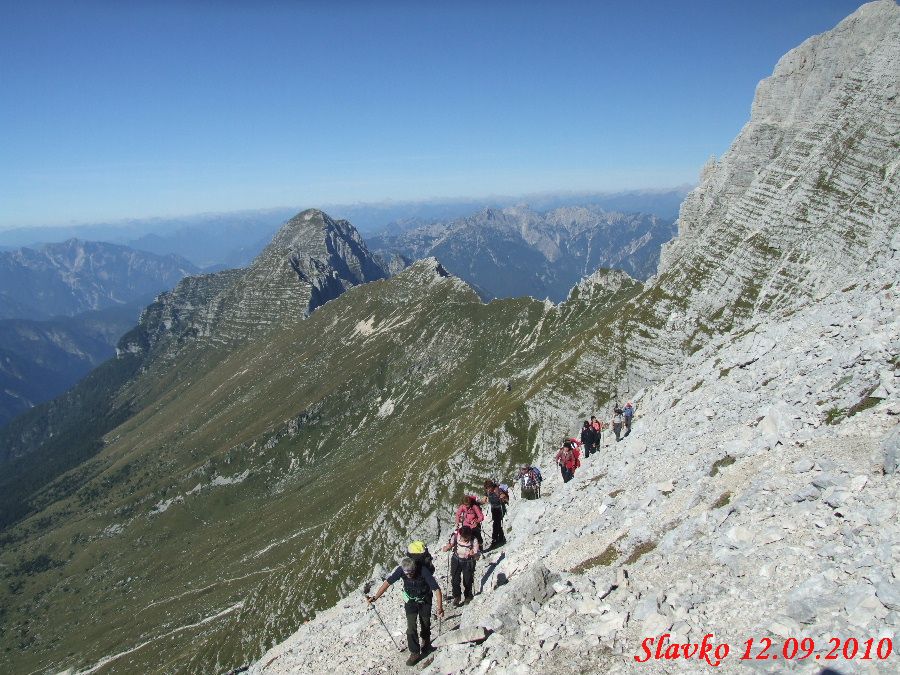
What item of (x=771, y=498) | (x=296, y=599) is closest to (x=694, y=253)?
(x=771, y=498)

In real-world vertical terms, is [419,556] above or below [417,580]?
above

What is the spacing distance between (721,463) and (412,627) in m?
16.0

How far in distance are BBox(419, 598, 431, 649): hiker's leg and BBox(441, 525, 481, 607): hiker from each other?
10.1 feet

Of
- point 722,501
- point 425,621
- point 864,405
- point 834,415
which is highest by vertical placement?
point 864,405

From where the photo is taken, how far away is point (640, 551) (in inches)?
794

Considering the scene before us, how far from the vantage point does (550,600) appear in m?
17.9

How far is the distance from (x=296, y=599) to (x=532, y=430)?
209 ft

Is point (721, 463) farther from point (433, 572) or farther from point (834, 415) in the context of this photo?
point (433, 572)

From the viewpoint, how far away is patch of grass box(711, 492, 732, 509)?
65.1ft

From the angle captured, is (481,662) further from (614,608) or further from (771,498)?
(771,498)

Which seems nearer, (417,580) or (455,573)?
(417,580)

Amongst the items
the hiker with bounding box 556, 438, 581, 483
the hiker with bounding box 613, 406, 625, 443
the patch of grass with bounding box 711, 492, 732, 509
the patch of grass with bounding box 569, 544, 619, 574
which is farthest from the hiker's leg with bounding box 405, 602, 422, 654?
the hiker with bounding box 613, 406, 625, 443

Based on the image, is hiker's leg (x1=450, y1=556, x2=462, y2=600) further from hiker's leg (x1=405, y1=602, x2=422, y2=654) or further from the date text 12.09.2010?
the date text 12.09.2010

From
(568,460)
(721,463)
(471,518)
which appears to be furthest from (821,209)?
(471,518)
